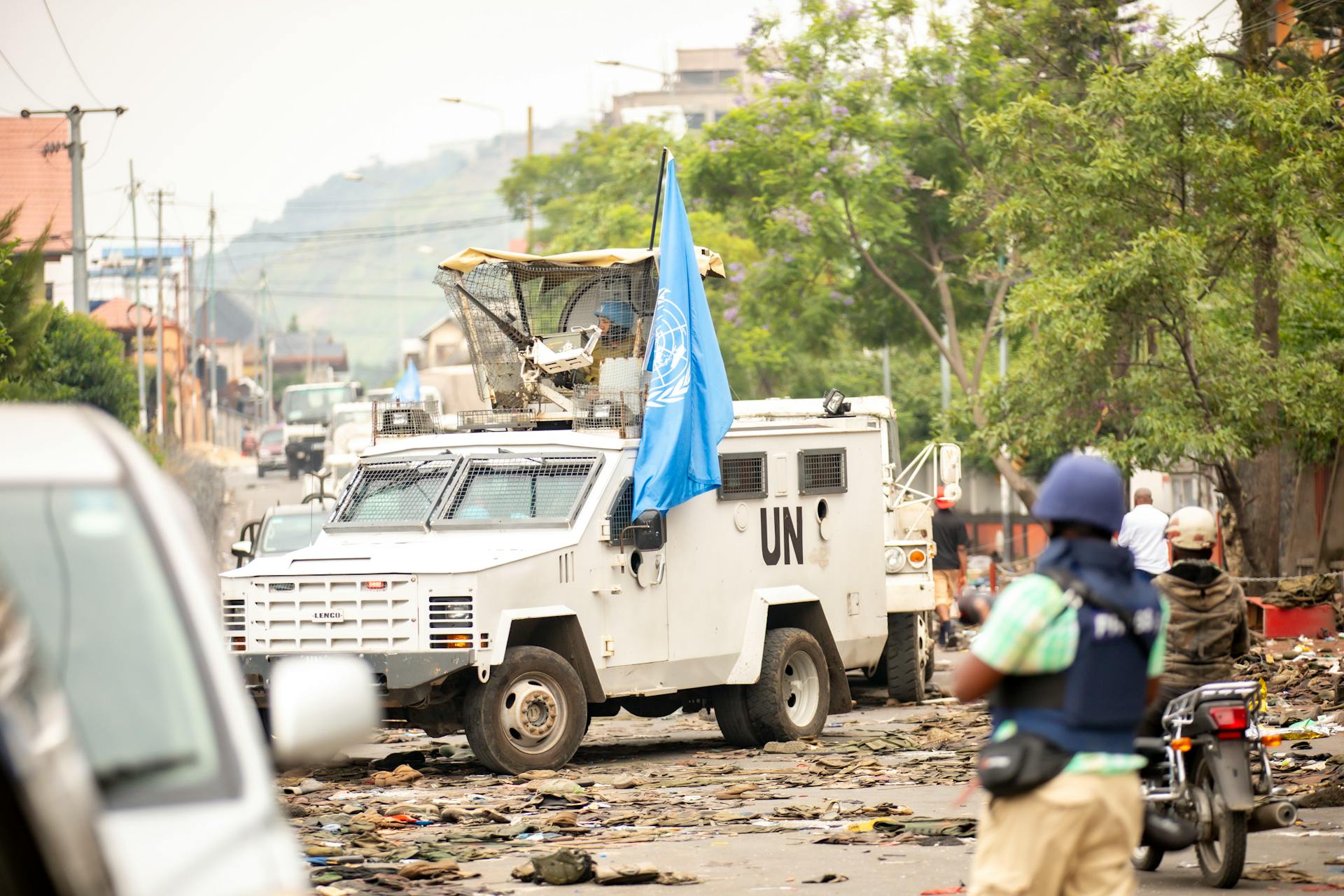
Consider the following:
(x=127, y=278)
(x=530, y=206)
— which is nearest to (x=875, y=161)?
(x=530, y=206)

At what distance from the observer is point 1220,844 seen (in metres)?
8.20

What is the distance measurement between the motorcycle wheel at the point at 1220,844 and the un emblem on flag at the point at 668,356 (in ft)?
21.3

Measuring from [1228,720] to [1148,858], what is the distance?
1.06m

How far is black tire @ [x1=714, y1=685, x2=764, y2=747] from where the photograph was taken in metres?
14.7

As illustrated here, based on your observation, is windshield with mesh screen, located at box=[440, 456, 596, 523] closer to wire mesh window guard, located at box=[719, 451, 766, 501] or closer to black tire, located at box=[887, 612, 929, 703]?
wire mesh window guard, located at box=[719, 451, 766, 501]

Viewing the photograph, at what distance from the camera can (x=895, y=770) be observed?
12930 mm

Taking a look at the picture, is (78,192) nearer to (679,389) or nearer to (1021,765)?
(679,389)

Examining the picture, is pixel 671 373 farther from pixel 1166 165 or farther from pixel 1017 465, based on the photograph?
pixel 1017 465

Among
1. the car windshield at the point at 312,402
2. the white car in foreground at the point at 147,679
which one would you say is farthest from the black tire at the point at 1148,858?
the car windshield at the point at 312,402

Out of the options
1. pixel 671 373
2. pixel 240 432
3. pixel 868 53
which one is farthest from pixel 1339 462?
pixel 240 432

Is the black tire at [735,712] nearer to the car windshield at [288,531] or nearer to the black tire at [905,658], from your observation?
the black tire at [905,658]

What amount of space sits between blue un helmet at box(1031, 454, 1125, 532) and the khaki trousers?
710 mm

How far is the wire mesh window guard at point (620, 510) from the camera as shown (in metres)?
13.6

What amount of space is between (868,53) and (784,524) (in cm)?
1906
